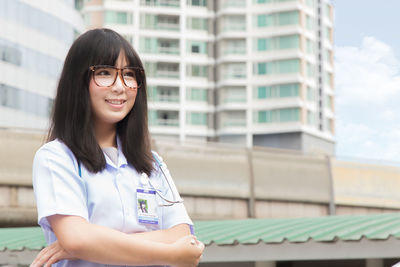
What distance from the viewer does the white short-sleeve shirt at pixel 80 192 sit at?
90.3 inches

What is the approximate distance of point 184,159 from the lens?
86.5 ft

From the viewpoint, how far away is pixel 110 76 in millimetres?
2525

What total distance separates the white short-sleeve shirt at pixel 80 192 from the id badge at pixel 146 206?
15mm

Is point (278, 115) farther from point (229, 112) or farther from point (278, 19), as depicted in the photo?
point (278, 19)

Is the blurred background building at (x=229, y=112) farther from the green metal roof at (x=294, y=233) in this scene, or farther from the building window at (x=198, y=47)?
the building window at (x=198, y=47)

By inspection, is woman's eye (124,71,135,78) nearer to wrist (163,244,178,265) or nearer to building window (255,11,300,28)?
wrist (163,244,178,265)

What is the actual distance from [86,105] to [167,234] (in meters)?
0.49

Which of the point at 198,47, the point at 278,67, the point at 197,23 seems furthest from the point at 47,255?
the point at 197,23

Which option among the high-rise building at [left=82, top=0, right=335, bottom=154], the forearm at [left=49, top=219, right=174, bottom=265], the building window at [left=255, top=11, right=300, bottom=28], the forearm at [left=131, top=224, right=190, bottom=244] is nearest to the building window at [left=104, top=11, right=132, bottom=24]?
the high-rise building at [left=82, top=0, right=335, bottom=154]

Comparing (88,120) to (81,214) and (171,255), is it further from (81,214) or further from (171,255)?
(171,255)

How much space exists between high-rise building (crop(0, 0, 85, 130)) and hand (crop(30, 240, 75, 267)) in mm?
39205

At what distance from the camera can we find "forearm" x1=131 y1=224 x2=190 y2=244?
236cm

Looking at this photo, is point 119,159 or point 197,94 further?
point 197,94

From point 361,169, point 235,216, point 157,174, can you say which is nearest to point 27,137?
point 235,216
